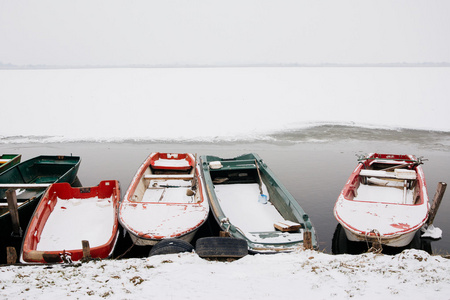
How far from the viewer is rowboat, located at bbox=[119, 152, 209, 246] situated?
6582 mm

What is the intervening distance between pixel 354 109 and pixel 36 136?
23.1 metres

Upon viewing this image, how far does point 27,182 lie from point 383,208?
11293mm

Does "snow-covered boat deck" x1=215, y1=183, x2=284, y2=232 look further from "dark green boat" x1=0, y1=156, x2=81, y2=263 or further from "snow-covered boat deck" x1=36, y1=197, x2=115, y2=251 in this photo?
"dark green boat" x1=0, y1=156, x2=81, y2=263

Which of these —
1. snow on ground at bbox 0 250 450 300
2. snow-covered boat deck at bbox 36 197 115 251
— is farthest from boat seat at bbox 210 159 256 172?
snow on ground at bbox 0 250 450 300

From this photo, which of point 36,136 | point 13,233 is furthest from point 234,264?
point 36,136

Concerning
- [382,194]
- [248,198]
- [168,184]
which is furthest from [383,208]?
[168,184]

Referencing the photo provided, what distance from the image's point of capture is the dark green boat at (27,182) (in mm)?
7766

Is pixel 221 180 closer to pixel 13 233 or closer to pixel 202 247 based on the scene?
pixel 202 247

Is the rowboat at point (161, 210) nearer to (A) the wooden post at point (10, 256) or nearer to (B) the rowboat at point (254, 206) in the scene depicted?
(B) the rowboat at point (254, 206)

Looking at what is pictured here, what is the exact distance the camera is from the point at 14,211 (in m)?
7.70

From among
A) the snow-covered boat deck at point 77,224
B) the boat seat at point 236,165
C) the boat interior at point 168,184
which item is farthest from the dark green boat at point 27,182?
the boat seat at point 236,165

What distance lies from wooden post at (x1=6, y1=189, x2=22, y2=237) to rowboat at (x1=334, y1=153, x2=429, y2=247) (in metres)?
7.68

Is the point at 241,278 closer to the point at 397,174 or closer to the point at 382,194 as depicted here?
the point at 382,194

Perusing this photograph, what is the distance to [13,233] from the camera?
787 cm
